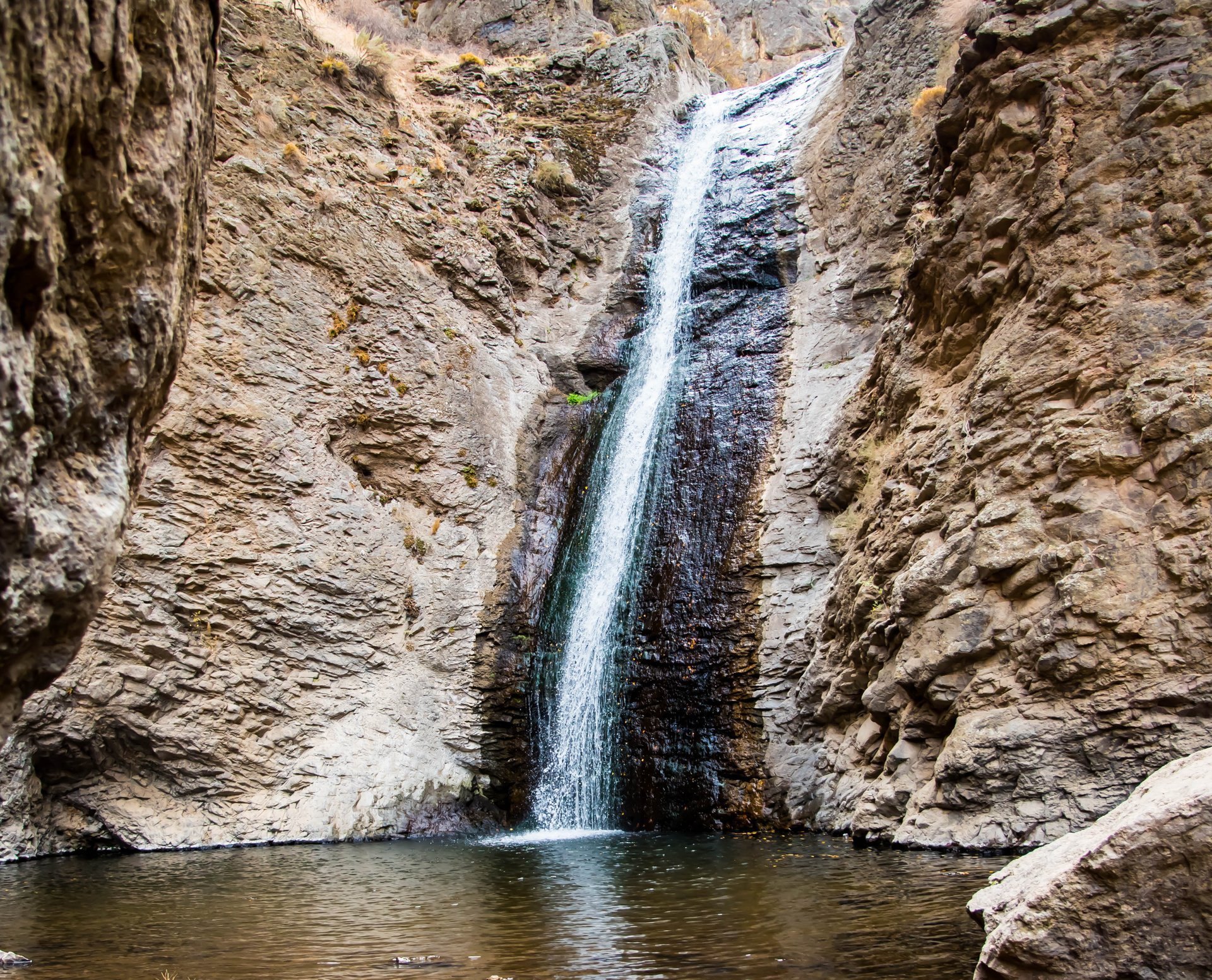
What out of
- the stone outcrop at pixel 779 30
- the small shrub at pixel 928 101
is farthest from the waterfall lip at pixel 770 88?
the stone outcrop at pixel 779 30

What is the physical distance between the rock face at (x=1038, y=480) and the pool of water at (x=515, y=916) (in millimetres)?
1091

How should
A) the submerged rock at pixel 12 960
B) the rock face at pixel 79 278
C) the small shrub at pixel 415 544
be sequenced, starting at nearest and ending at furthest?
the rock face at pixel 79 278, the submerged rock at pixel 12 960, the small shrub at pixel 415 544

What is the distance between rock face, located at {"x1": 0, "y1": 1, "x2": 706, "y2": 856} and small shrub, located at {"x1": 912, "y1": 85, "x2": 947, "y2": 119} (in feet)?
23.2

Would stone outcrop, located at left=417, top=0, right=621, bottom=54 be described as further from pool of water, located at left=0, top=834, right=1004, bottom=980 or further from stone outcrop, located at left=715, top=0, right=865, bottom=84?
pool of water, located at left=0, top=834, right=1004, bottom=980

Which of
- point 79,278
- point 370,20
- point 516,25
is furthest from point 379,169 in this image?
point 79,278

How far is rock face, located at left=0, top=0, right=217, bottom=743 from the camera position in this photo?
2.60 metres

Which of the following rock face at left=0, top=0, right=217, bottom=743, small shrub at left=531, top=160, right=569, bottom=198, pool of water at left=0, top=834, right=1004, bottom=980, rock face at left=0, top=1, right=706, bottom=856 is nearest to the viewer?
rock face at left=0, top=0, right=217, bottom=743

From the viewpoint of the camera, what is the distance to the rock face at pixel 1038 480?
24.8 ft

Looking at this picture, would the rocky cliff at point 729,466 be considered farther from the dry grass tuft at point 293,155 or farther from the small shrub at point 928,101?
the small shrub at point 928,101

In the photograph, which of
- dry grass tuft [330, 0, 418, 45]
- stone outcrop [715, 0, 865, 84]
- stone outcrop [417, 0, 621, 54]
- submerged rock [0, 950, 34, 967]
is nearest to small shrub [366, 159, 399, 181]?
dry grass tuft [330, 0, 418, 45]

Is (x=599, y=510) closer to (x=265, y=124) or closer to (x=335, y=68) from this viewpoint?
(x=265, y=124)

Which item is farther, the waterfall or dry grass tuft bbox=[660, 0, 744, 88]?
dry grass tuft bbox=[660, 0, 744, 88]

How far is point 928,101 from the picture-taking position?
1638 cm

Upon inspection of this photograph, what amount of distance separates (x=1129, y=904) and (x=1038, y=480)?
20.1 feet
